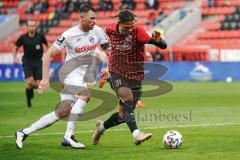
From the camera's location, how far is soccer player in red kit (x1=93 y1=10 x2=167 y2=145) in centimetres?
1165

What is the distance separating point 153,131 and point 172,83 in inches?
749

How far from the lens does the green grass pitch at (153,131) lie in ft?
35.4

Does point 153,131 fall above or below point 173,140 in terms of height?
below

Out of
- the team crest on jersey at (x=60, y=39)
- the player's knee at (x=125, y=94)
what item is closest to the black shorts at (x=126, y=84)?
the player's knee at (x=125, y=94)

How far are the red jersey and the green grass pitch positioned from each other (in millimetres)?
1238

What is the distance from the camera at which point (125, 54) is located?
12.1 meters

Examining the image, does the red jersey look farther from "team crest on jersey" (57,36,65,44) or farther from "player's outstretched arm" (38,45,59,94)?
"player's outstretched arm" (38,45,59,94)

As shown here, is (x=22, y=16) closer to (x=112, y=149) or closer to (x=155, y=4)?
(x=155, y=4)

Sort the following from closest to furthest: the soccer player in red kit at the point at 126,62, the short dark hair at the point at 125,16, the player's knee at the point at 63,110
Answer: the short dark hair at the point at 125,16
the soccer player in red kit at the point at 126,62
the player's knee at the point at 63,110

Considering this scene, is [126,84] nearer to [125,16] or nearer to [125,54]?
[125,54]

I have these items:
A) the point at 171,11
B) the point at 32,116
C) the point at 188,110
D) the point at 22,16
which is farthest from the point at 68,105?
the point at 22,16

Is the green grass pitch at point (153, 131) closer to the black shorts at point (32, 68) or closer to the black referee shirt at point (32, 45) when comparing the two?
the black shorts at point (32, 68)

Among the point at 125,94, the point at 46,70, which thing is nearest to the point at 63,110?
the point at 46,70

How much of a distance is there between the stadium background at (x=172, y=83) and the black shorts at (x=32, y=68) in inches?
37.7
